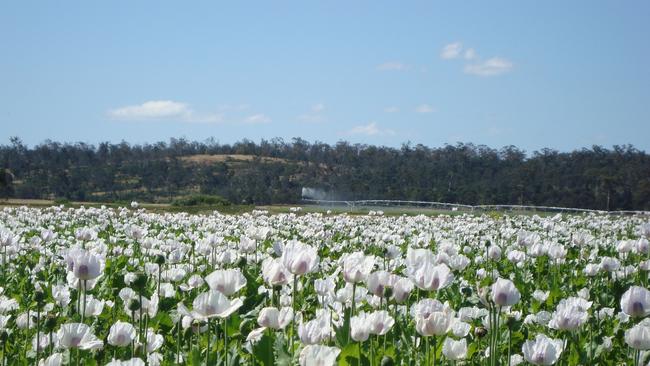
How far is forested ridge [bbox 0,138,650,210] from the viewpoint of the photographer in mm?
73125

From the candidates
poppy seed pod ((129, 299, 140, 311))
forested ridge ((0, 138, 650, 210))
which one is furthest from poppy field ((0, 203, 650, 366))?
forested ridge ((0, 138, 650, 210))

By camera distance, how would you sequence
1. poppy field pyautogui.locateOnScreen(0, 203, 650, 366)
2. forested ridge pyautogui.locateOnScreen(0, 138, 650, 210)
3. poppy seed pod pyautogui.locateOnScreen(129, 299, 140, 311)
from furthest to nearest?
forested ridge pyautogui.locateOnScreen(0, 138, 650, 210) < poppy seed pod pyautogui.locateOnScreen(129, 299, 140, 311) < poppy field pyautogui.locateOnScreen(0, 203, 650, 366)

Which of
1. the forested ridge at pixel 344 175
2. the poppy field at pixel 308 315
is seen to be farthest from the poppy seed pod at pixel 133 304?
the forested ridge at pixel 344 175

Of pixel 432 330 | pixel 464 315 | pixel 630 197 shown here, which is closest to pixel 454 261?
pixel 464 315

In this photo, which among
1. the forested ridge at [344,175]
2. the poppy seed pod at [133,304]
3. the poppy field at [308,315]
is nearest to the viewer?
the poppy field at [308,315]

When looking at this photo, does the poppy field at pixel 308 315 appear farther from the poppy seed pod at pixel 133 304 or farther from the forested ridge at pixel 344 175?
the forested ridge at pixel 344 175

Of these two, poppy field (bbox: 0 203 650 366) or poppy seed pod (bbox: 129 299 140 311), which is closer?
poppy field (bbox: 0 203 650 366)

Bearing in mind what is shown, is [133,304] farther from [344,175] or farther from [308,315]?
[344,175]

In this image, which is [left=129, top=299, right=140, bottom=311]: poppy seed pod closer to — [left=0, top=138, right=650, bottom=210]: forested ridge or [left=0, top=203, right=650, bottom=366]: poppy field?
[left=0, top=203, right=650, bottom=366]: poppy field

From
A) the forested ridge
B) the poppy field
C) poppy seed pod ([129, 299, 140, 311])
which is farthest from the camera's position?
the forested ridge

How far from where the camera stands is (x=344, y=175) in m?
104

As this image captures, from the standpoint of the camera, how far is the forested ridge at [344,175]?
73.1 meters

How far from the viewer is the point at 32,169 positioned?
10856 centimetres

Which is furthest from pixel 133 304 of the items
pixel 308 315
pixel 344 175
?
pixel 344 175
